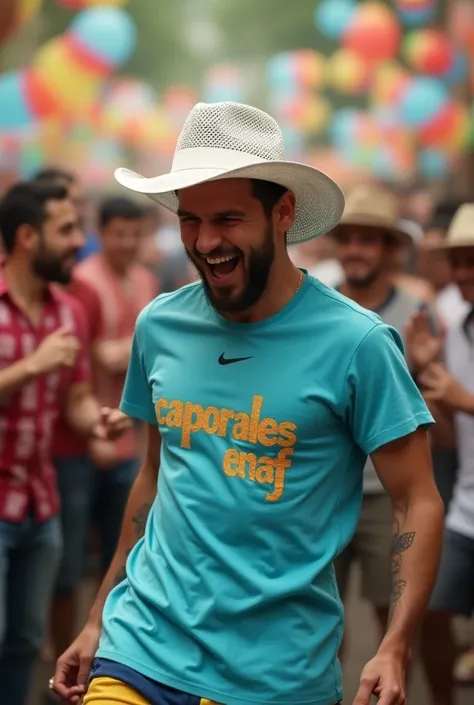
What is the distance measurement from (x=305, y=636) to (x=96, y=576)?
541 centimetres

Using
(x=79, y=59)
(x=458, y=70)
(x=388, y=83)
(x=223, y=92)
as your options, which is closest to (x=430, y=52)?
(x=458, y=70)

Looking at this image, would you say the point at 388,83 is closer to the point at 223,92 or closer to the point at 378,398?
Answer: the point at 223,92

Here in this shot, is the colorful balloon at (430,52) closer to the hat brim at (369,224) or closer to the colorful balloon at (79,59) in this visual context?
the colorful balloon at (79,59)

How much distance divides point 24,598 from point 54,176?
7.44 feet

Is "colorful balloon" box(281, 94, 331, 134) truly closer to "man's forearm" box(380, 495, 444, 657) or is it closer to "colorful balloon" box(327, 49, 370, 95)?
"colorful balloon" box(327, 49, 370, 95)

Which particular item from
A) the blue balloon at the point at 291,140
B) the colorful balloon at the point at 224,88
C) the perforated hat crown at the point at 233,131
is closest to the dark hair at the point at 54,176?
the perforated hat crown at the point at 233,131

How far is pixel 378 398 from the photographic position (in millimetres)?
3059

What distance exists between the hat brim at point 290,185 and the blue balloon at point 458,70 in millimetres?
15655

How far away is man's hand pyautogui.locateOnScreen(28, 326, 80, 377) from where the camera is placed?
4855 mm

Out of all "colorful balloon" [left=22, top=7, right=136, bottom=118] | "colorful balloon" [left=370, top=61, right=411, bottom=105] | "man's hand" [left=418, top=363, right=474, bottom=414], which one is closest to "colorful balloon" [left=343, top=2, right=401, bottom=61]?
"colorful balloon" [left=370, top=61, right=411, bottom=105]

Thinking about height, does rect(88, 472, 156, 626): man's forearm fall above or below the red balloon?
above

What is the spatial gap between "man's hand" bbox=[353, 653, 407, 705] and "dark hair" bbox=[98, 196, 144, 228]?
480 centimetres

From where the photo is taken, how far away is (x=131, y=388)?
3.58m

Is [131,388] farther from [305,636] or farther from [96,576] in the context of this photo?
[96,576]
